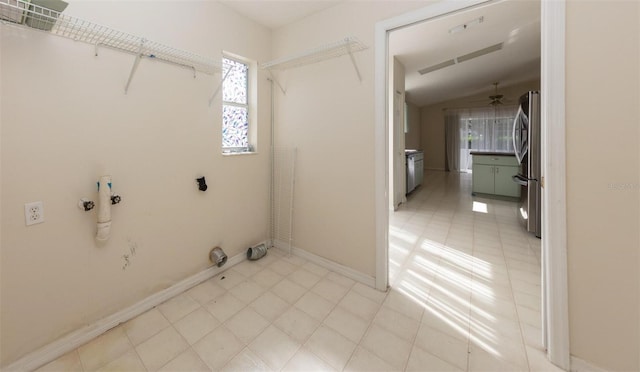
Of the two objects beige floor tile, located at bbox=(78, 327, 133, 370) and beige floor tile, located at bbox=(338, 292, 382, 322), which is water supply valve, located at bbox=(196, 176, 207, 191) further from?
beige floor tile, located at bbox=(338, 292, 382, 322)

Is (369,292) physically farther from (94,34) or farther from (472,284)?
(94,34)

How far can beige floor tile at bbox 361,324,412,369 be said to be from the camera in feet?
4.78

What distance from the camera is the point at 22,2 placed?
3.66ft

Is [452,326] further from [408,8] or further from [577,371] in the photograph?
[408,8]

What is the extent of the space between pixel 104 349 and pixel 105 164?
1131 mm

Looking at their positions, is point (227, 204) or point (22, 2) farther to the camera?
point (227, 204)

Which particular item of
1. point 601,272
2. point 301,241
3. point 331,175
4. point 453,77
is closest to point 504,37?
point 453,77

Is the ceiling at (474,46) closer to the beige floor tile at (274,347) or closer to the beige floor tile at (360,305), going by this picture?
the beige floor tile at (360,305)

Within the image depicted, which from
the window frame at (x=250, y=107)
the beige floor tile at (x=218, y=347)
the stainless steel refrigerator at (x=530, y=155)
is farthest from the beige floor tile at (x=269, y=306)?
the stainless steel refrigerator at (x=530, y=155)

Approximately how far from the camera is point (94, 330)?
5.38ft

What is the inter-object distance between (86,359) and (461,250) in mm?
3310

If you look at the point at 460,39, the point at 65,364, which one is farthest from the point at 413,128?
the point at 65,364

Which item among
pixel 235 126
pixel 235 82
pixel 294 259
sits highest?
pixel 235 82

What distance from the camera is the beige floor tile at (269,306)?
6.10ft
